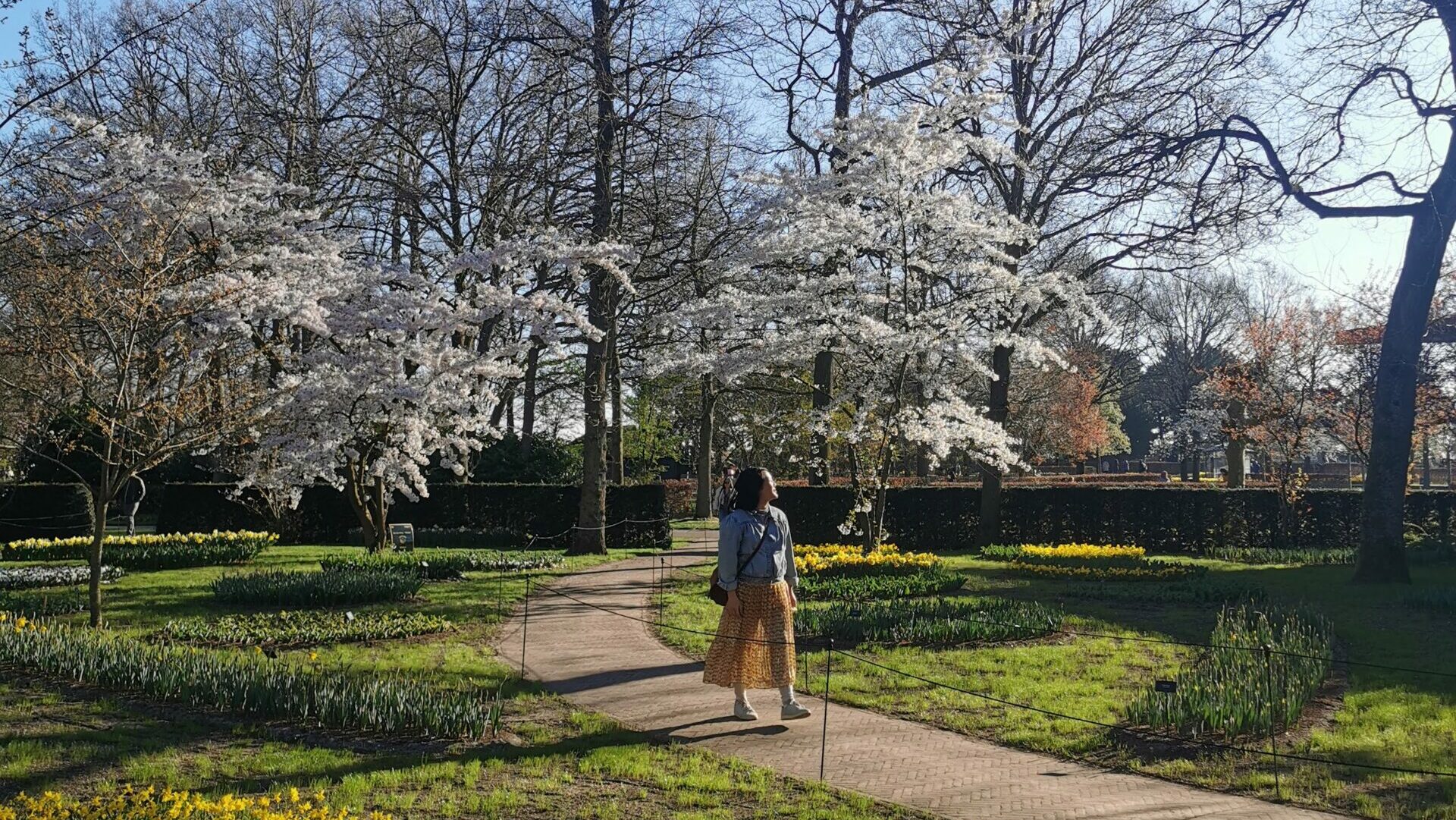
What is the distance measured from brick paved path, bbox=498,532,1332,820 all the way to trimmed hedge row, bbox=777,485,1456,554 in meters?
11.1

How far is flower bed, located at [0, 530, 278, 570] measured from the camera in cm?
1554

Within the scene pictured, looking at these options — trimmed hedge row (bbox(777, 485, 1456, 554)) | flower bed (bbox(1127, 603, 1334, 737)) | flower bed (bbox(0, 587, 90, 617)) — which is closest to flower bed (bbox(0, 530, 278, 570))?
flower bed (bbox(0, 587, 90, 617))

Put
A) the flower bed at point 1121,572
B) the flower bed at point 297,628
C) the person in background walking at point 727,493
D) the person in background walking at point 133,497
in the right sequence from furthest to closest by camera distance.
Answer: the person in background walking at point 133,497 → the flower bed at point 1121,572 → the flower bed at point 297,628 → the person in background walking at point 727,493

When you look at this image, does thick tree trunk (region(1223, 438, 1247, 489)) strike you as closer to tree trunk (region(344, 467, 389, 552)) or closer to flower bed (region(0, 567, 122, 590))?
tree trunk (region(344, 467, 389, 552))

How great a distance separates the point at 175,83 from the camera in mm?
23703

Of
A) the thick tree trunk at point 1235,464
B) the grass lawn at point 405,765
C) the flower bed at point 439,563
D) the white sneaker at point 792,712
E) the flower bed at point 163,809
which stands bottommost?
the grass lawn at point 405,765

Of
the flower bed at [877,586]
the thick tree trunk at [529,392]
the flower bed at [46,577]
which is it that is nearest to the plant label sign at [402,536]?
the flower bed at [46,577]

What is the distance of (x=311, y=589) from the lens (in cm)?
1172

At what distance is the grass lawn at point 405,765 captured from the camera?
17.5ft

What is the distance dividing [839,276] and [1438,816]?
10.5 metres

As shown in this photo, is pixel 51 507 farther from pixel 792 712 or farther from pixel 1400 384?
pixel 1400 384

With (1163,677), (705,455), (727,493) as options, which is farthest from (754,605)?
(705,455)

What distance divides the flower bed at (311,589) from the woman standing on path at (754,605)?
604 centimetres

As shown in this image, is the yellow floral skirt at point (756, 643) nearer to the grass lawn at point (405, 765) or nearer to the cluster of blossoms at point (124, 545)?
the grass lawn at point (405, 765)
